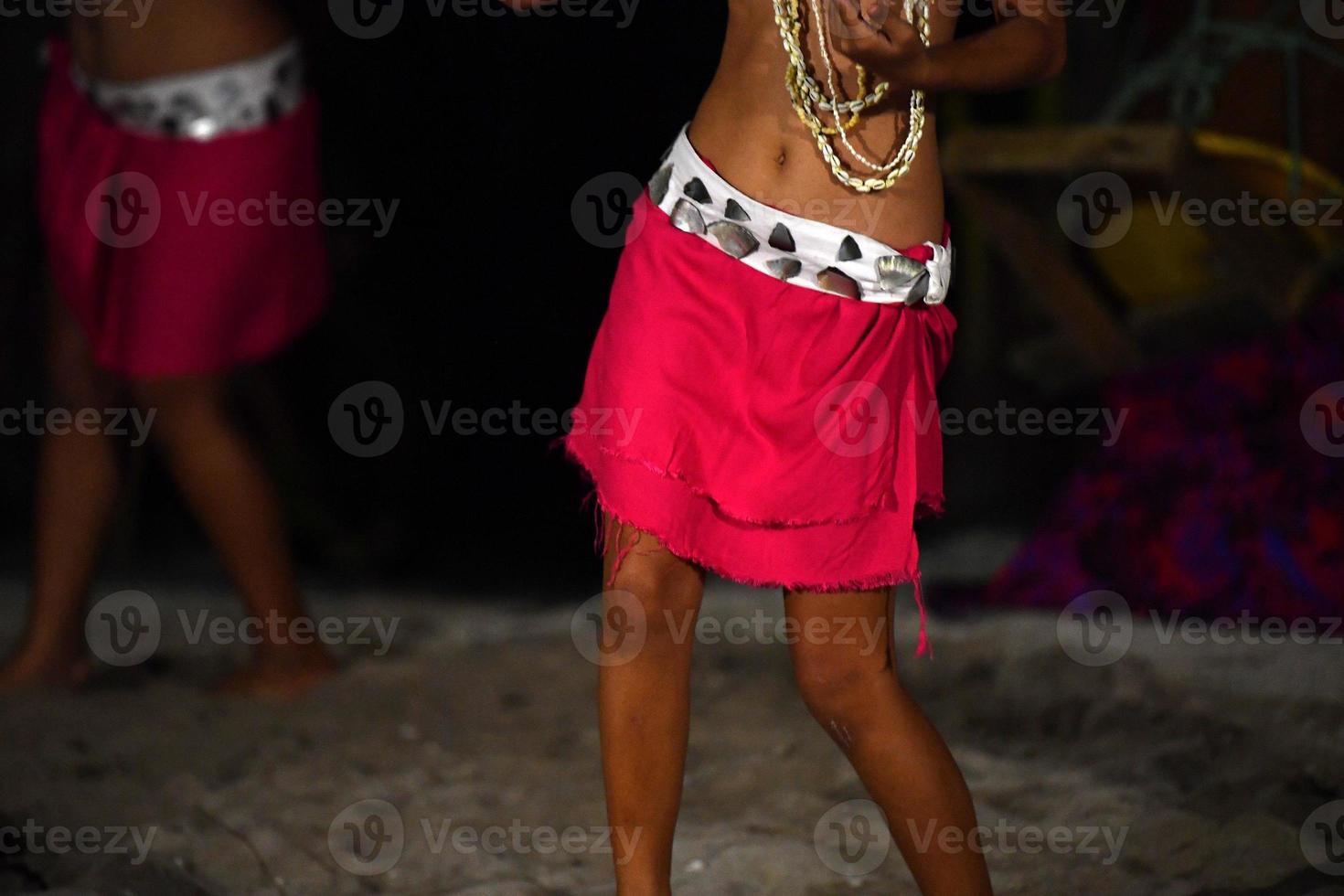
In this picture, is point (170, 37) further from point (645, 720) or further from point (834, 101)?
point (645, 720)

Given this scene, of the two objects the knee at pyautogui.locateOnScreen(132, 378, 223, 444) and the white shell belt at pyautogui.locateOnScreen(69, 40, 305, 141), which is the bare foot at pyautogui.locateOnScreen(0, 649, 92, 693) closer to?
the knee at pyautogui.locateOnScreen(132, 378, 223, 444)

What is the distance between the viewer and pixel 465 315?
3.99 m

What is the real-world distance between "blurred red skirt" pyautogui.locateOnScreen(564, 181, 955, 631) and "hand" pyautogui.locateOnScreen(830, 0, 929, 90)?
250 millimetres

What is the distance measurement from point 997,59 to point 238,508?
5.65 ft

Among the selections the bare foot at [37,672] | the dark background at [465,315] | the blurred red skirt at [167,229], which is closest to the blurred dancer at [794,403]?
the blurred red skirt at [167,229]

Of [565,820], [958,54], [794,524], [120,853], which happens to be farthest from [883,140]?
[120,853]

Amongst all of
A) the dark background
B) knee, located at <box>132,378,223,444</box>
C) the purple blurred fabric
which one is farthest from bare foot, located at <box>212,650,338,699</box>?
the purple blurred fabric

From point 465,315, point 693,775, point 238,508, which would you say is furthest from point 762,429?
point 465,315

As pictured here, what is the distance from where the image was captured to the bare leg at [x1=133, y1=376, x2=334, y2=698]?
8.47 ft

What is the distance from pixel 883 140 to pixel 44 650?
1.96 meters

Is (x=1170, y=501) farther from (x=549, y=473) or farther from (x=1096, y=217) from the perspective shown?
(x=549, y=473)

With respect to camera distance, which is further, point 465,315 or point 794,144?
point 465,315

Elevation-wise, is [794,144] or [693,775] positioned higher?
[794,144]

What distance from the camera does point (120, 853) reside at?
6.43ft
